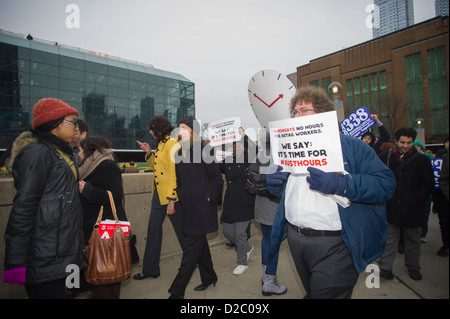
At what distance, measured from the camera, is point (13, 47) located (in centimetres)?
3288

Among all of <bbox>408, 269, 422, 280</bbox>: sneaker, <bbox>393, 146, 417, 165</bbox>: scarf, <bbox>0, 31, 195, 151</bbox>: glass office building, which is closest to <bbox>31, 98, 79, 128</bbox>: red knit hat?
<bbox>393, 146, 417, 165</bbox>: scarf

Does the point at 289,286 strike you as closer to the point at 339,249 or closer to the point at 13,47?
the point at 339,249

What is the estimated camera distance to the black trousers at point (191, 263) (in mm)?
3143

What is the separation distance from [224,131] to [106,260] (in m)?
3.66

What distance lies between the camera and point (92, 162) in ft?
9.68

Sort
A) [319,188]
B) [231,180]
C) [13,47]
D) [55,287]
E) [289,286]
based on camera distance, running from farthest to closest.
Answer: [13,47] → [231,180] → [289,286] → [55,287] → [319,188]

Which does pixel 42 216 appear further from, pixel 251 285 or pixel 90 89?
pixel 90 89

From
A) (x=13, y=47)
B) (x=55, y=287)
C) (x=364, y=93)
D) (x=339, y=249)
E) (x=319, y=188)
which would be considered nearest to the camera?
(x=319, y=188)

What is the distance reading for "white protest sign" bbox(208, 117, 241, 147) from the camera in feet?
17.4

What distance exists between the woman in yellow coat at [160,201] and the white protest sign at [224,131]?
153cm

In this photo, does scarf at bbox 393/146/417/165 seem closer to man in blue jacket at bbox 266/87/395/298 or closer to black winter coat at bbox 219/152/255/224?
black winter coat at bbox 219/152/255/224

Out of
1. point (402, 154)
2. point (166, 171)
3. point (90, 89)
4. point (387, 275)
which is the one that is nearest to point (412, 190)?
point (402, 154)

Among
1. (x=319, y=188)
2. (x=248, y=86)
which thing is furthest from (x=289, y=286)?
(x=248, y=86)

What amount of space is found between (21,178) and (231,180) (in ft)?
9.73
